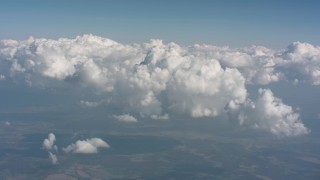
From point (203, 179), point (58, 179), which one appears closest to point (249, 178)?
point (203, 179)

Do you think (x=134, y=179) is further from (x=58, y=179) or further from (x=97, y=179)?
(x=58, y=179)

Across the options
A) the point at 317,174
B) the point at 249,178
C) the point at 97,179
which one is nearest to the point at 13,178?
the point at 97,179

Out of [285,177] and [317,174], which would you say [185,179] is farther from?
[317,174]

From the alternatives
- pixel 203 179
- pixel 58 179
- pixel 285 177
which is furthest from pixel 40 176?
pixel 285 177

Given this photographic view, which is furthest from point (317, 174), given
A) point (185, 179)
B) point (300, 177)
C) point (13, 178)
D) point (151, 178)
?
point (13, 178)

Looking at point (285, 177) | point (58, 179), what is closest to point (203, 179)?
point (285, 177)

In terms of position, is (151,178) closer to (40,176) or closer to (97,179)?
(97,179)

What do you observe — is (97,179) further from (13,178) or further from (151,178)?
(13,178)
